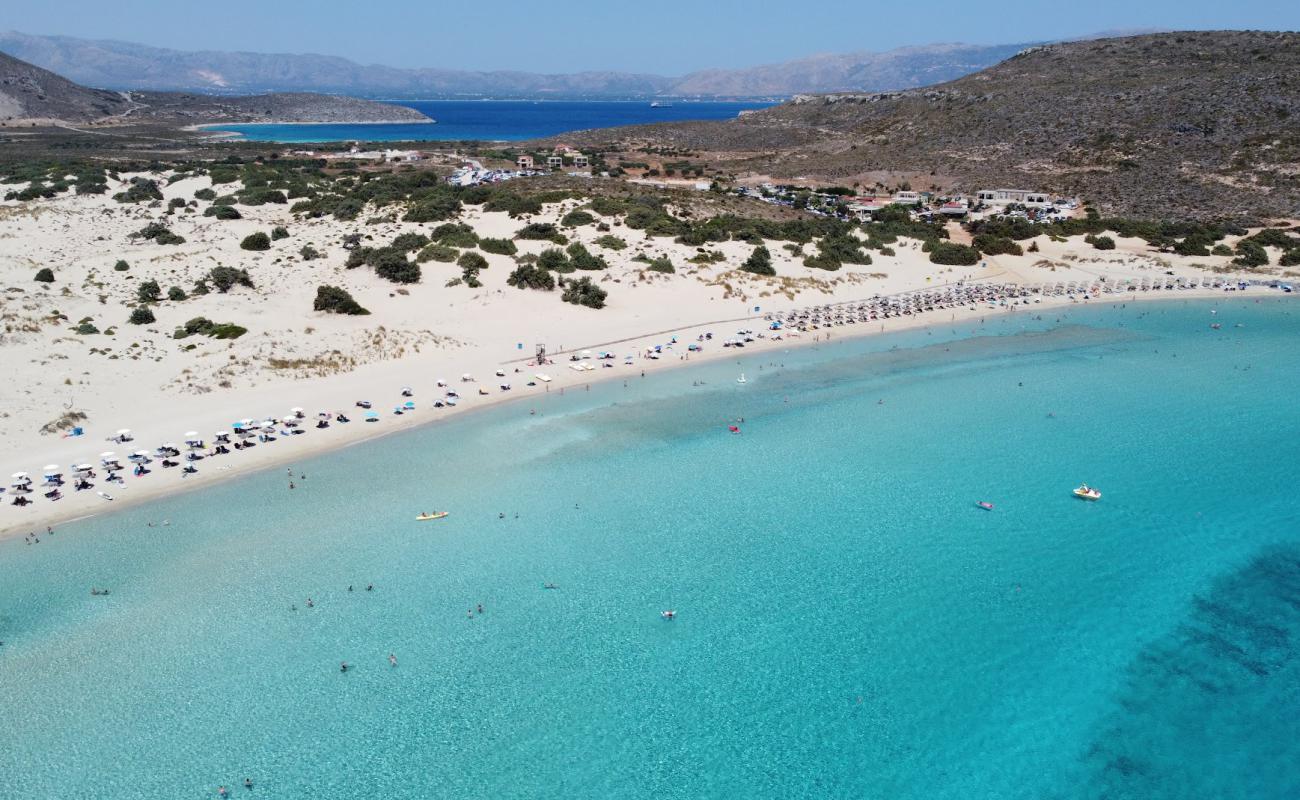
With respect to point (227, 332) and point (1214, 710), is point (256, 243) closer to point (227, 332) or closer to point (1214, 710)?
point (227, 332)

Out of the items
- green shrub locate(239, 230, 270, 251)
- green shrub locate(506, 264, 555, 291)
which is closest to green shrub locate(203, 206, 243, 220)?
green shrub locate(239, 230, 270, 251)

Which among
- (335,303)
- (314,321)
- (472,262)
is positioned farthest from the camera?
(472,262)

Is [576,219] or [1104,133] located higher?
[1104,133]

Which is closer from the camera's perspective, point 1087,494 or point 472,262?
point 1087,494

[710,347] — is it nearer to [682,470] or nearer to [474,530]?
[682,470]

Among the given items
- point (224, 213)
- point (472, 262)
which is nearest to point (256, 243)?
point (224, 213)

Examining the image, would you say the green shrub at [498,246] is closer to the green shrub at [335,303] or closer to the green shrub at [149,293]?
the green shrub at [335,303]

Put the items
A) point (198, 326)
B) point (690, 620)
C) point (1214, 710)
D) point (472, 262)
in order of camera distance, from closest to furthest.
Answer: point (1214, 710), point (690, 620), point (198, 326), point (472, 262)
